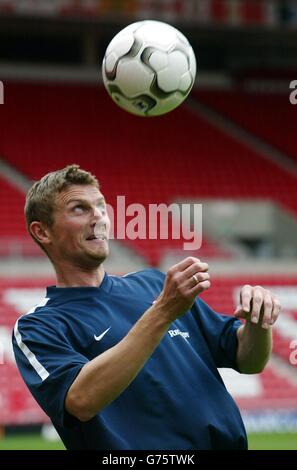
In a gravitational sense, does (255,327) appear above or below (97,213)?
below

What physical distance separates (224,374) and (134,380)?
27.6ft

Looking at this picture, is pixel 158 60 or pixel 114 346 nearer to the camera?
pixel 114 346

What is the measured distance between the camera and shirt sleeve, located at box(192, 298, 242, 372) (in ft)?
13.0

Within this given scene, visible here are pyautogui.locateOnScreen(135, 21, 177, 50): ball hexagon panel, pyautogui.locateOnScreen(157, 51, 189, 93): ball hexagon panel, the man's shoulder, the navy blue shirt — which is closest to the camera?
the navy blue shirt

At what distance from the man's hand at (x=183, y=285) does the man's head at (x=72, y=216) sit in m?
0.61

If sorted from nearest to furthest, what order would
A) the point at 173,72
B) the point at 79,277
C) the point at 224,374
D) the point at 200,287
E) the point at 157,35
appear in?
the point at 200,287
the point at 79,277
the point at 173,72
the point at 157,35
the point at 224,374

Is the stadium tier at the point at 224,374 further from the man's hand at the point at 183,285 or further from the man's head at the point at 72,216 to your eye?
the man's hand at the point at 183,285

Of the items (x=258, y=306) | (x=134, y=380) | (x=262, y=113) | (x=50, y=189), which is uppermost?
(x=262, y=113)

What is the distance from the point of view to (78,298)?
385 cm

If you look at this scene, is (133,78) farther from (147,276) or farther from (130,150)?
(130,150)

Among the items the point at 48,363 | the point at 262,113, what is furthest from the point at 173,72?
the point at 262,113

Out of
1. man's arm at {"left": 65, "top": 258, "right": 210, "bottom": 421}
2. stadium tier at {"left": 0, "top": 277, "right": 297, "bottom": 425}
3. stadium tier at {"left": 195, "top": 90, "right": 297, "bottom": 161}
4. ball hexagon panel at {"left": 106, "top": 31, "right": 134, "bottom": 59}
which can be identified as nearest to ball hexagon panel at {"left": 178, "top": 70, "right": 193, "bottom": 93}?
ball hexagon panel at {"left": 106, "top": 31, "right": 134, "bottom": 59}

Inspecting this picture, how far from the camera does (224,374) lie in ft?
39.1

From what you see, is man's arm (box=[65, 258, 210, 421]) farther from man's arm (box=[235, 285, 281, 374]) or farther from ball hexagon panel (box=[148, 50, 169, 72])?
ball hexagon panel (box=[148, 50, 169, 72])
